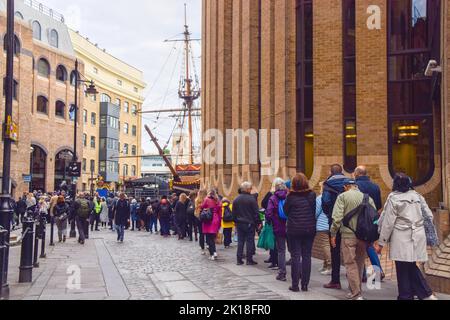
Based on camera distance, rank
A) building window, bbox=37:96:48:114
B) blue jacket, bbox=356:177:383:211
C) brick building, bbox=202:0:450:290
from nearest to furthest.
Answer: blue jacket, bbox=356:177:383:211 → brick building, bbox=202:0:450:290 → building window, bbox=37:96:48:114

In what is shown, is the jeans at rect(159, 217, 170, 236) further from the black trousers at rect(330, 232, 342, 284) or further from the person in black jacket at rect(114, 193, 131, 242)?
the black trousers at rect(330, 232, 342, 284)

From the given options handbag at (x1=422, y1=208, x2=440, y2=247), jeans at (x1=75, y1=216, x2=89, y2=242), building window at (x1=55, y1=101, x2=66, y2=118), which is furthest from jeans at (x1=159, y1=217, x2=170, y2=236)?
building window at (x1=55, y1=101, x2=66, y2=118)

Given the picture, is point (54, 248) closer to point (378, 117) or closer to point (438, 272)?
point (378, 117)

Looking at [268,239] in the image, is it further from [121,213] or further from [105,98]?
[105,98]

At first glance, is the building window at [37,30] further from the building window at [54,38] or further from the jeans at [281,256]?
the jeans at [281,256]

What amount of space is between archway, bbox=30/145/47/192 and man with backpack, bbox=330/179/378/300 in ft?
130

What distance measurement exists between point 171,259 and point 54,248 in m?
4.82

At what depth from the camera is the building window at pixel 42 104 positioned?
43959 millimetres

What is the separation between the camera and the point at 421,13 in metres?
14.0

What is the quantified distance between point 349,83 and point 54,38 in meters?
41.1

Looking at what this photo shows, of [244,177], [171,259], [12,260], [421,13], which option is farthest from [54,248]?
[421,13]

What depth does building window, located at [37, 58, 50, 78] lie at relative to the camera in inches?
1740

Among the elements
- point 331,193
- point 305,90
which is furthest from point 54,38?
Answer: point 331,193

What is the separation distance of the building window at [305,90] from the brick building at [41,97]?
78.0 ft
